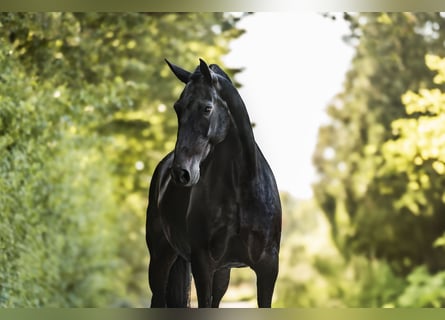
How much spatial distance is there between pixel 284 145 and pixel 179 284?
757 centimetres

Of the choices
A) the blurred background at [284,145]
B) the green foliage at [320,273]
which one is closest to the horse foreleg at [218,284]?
the blurred background at [284,145]

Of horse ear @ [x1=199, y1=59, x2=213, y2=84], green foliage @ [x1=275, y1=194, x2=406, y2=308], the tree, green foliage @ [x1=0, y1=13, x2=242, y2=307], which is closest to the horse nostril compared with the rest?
horse ear @ [x1=199, y1=59, x2=213, y2=84]

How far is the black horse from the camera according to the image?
3.42 m

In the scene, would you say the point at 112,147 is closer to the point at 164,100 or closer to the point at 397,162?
the point at 164,100

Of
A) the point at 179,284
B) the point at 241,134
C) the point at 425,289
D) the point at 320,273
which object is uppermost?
the point at 241,134

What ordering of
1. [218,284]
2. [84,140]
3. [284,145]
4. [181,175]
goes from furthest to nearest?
[284,145], [84,140], [218,284], [181,175]

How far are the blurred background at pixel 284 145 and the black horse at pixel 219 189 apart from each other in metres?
4.00

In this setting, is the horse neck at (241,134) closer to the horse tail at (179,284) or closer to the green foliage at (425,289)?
the horse tail at (179,284)

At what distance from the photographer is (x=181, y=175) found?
337 cm

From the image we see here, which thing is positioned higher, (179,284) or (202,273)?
(202,273)

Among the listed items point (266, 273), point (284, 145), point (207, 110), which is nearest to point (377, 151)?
point (284, 145)

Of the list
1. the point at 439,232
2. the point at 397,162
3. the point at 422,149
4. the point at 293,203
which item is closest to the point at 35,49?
the point at 422,149

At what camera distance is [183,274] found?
3.90 m

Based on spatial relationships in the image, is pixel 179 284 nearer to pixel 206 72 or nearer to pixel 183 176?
pixel 183 176
